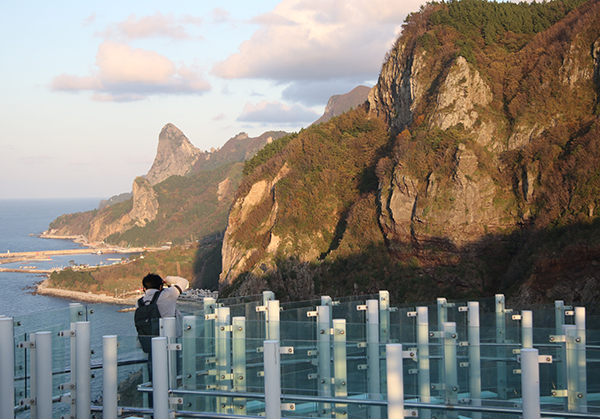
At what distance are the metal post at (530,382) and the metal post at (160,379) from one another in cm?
318

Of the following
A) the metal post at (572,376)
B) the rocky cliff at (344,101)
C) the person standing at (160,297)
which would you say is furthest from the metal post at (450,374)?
the rocky cliff at (344,101)

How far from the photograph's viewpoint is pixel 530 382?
4324 millimetres

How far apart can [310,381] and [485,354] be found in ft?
5.95

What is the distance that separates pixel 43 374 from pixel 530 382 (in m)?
4.75

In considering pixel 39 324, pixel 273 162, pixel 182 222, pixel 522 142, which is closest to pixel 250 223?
pixel 273 162

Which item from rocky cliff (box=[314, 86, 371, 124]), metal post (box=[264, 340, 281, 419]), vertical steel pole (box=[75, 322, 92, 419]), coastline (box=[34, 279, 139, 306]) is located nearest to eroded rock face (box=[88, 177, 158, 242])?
rocky cliff (box=[314, 86, 371, 124])

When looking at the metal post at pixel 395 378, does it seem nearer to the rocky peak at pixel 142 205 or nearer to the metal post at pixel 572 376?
the metal post at pixel 572 376

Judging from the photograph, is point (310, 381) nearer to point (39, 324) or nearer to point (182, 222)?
point (39, 324)

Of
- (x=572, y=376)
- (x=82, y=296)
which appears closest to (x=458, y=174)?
(x=572, y=376)

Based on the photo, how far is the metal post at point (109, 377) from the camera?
5.41 metres

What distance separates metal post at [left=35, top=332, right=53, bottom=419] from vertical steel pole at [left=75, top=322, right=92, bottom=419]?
0.32 meters

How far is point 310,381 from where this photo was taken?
5566 millimetres

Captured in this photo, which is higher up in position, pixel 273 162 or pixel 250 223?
pixel 273 162

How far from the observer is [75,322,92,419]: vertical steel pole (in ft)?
18.3
